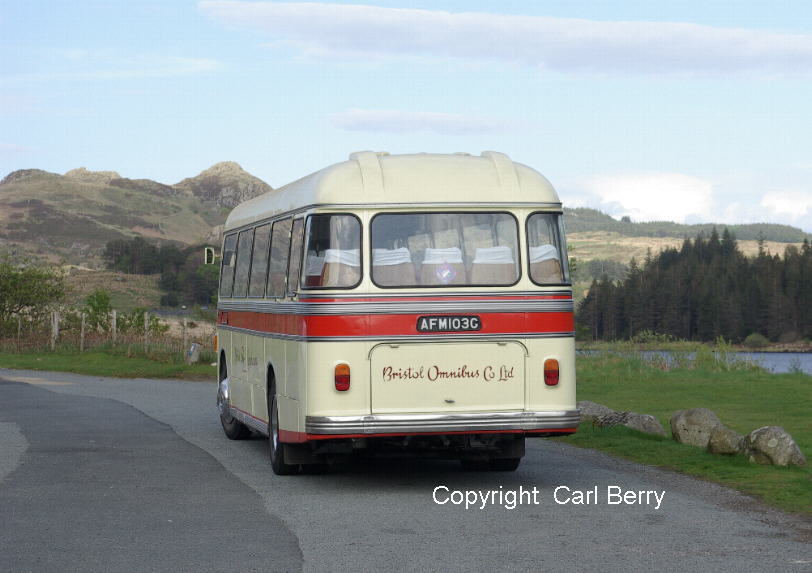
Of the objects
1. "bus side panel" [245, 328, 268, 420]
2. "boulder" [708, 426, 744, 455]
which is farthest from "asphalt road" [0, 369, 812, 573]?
"boulder" [708, 426, 744, 455]

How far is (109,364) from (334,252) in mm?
30174

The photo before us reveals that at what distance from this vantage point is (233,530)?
9539 millimetres

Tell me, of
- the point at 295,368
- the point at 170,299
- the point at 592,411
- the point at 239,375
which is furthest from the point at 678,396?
the point at 170,299

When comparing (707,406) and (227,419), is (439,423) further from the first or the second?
(707,406)

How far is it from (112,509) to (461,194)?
4403 millimetres

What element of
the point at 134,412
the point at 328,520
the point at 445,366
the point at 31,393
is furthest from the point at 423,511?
the point at 31,393

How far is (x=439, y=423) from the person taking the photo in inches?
459

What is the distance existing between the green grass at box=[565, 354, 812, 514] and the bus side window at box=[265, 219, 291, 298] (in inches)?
187

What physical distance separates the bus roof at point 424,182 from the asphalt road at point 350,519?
2.82 meters

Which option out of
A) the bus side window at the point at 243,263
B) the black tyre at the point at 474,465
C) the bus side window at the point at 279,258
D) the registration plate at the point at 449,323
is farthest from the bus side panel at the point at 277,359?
the black tyre at the point at 474,465

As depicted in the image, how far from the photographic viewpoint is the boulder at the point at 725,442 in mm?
14359

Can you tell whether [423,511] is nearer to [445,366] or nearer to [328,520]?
[328,520]

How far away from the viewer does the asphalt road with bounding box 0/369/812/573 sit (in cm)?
832

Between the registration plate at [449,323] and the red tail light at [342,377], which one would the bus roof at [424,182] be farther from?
the red tail light at [342,377]
